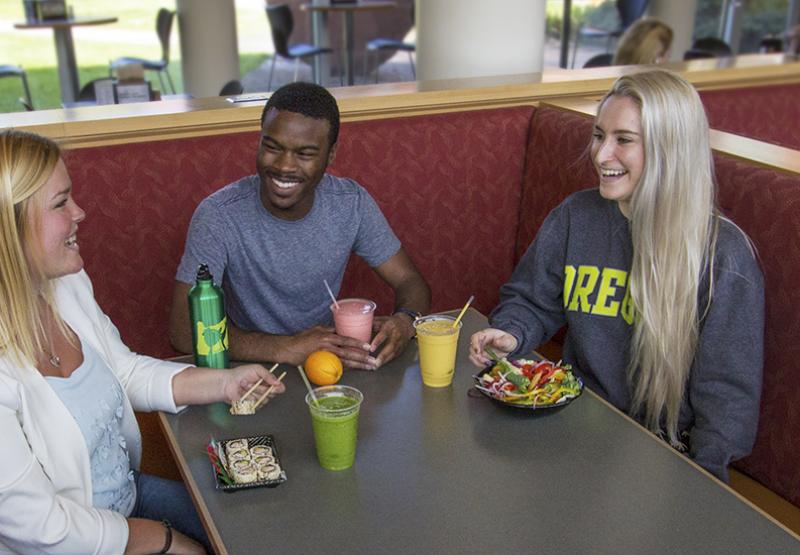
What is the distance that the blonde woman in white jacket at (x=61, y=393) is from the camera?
1313 mm

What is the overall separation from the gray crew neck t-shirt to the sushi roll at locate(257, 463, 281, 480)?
0.65 metres

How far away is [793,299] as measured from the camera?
5.95ft

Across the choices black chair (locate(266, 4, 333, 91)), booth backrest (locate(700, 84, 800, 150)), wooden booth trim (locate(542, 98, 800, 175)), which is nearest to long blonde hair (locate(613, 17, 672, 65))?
booth backrest (locate(700, 84, 800, 150))

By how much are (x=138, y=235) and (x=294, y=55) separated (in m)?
5.13

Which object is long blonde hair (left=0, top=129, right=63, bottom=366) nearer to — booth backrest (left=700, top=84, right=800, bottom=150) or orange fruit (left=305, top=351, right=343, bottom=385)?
orange fruit (left=305, top=351, right=343, bottom=385)

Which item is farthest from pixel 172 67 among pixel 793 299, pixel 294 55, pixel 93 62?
pixel 793 299

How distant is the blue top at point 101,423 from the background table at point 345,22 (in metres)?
5.68

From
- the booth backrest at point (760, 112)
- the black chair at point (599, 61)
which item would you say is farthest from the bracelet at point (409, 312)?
the black chair at point (599, 61)

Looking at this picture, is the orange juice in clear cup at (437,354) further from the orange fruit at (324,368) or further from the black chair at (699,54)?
the black chair at (699,54)

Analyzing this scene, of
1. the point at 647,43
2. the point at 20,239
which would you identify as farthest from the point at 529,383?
the point at 647,43

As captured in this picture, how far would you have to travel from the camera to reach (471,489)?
4.30ft

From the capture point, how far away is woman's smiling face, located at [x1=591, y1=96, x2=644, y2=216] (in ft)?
5.87

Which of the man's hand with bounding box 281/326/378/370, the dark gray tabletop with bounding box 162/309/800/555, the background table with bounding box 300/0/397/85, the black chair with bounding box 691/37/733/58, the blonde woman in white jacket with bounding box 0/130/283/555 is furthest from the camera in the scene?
the background table with bounding box 300/0/397/85

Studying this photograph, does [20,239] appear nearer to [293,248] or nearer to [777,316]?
[293,248]
